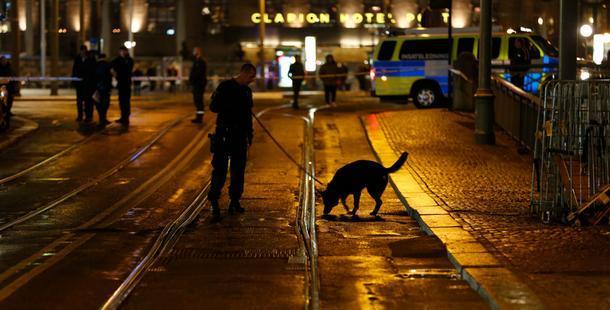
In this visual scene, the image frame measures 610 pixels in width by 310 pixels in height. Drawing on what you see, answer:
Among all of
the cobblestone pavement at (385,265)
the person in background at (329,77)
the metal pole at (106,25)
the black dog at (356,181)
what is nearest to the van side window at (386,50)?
the person in background at (329,77)

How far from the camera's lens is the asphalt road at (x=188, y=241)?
348 inches

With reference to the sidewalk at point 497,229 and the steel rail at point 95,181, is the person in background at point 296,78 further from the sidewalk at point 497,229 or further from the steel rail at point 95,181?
the sidewalk at point 497,229

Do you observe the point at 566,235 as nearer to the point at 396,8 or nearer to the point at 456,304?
the point at 456,304

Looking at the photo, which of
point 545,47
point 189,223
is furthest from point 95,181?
point 545,47

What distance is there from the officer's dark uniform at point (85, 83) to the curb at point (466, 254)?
1100cm

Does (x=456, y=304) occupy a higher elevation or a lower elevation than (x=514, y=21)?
lower

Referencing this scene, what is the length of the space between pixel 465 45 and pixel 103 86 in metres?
9.65

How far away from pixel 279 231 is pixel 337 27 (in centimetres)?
5076

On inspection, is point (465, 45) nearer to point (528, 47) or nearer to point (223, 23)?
point (528, 47)

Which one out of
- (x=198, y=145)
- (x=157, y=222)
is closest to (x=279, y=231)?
(x=157, y=222)

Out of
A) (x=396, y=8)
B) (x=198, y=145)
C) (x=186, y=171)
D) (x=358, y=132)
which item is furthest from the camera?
(x=396, y=8)

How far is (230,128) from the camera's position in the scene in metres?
13.1

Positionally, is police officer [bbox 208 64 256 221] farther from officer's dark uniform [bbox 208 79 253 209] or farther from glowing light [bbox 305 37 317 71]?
glowing light [bbox 305 37 317 71]

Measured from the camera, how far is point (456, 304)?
852cm
